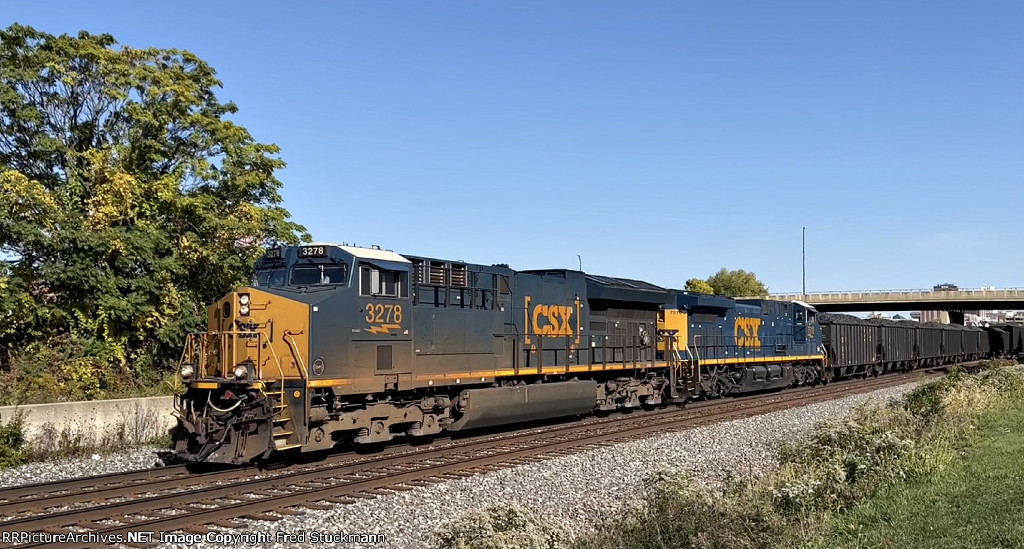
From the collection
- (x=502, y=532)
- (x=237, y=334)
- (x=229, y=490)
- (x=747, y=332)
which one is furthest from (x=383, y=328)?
(x=747, y=332)

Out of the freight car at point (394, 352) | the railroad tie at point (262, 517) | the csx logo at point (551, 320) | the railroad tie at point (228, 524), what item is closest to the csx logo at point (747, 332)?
the freight car at point (394, 352)

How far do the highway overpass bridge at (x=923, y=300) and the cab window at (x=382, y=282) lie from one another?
6006 cm

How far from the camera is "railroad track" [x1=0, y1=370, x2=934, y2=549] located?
8.64 metres

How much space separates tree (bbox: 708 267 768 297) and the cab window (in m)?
71.5

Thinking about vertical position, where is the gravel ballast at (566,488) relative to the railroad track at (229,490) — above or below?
below

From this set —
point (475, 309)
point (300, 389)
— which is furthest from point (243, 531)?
point (475, 309)

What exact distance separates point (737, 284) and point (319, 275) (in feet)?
246

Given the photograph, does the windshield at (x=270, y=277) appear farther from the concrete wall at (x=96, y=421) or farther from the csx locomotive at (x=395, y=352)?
the concrete wall at (x=96, y=421)

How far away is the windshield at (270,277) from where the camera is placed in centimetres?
1322

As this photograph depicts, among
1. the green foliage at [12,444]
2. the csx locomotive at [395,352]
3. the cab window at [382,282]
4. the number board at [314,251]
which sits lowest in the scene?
the green foliage at [12,444]

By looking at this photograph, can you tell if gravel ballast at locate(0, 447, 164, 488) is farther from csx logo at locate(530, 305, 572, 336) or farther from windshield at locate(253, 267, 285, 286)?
csx logo at locate(530, 305, 572, 336)

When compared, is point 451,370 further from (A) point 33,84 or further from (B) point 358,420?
(A) point 33,84

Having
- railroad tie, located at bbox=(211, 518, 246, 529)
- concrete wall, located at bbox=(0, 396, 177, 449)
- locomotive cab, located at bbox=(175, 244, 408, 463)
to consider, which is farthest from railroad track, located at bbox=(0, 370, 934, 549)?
concrete wall, located at bbox=(0, 396, 177, 449)

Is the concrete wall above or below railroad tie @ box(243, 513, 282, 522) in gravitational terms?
above
